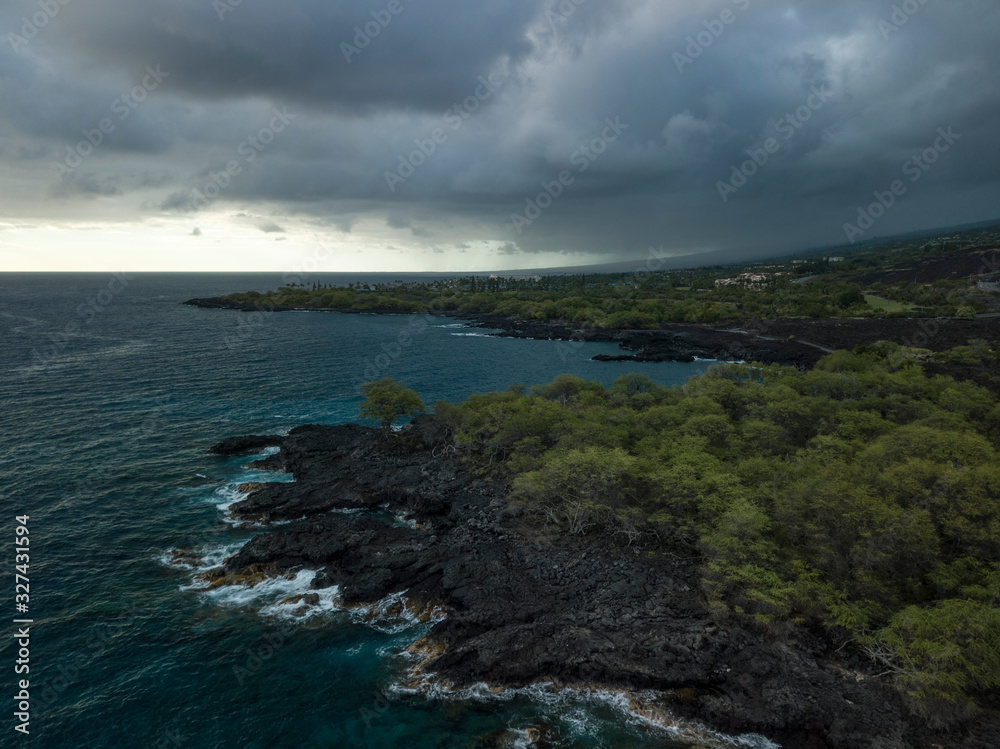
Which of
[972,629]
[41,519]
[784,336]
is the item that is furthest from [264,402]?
[784,336]

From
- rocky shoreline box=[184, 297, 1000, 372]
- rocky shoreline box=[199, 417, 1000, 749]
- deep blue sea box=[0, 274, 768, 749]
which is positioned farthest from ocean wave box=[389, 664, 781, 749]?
rocky shoreline box=[184, 297, 1000, 372]

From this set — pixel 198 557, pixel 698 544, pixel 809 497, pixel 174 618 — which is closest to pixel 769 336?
pixel 809 497

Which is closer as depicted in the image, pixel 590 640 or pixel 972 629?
pixel 972 629

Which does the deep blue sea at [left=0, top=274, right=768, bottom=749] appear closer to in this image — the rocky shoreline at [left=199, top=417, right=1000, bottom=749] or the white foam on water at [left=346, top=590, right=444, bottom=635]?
the white foam on water at [left=346, top=590, right=444, bottom=635]

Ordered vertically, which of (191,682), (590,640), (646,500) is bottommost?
(191,682)

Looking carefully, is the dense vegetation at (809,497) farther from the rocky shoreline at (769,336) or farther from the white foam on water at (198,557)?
the rocky shoreline at (769,336)

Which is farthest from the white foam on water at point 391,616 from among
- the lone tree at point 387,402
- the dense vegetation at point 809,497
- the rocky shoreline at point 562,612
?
the lone tree at point 387,402

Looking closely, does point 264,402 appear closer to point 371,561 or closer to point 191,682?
point 371,561
